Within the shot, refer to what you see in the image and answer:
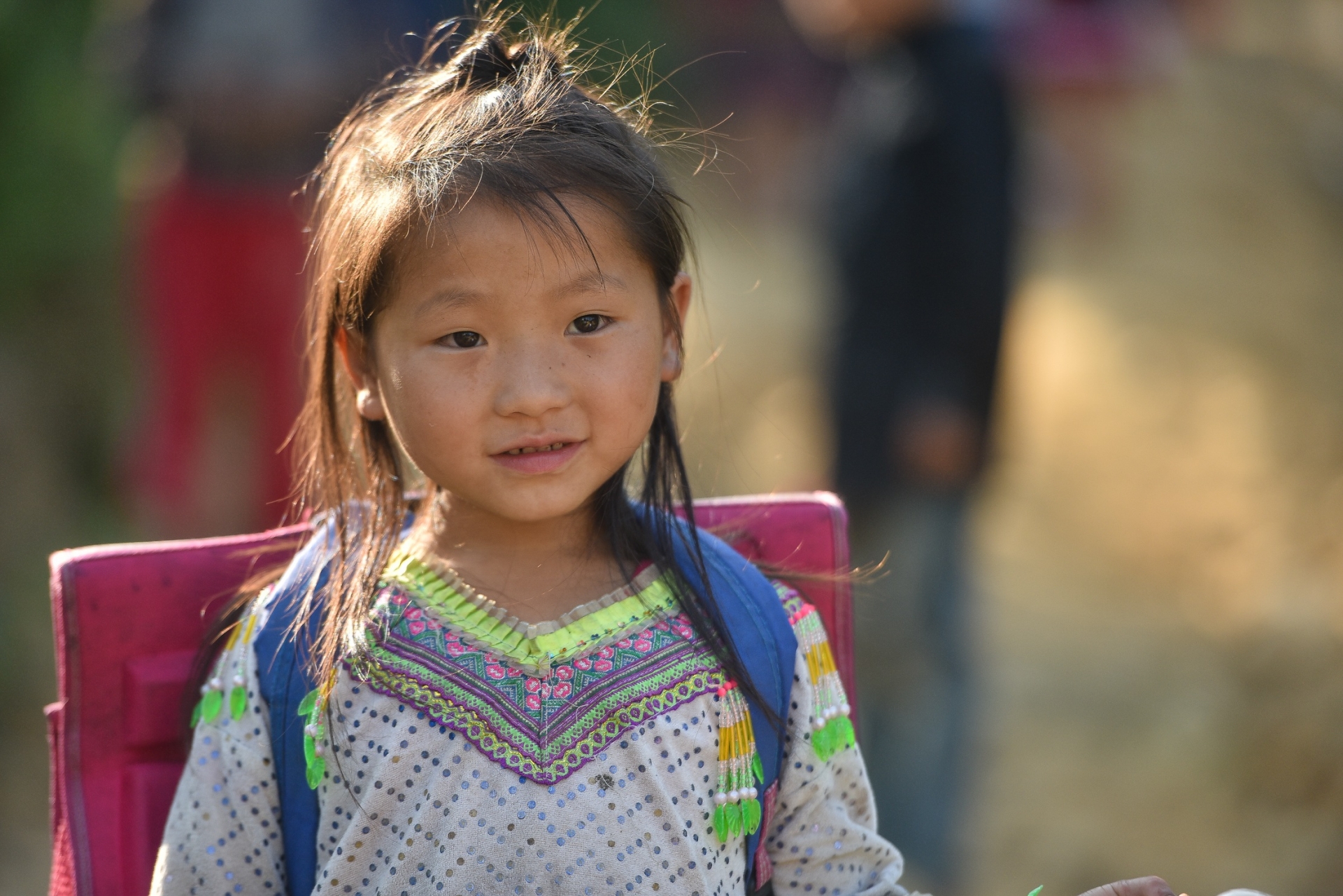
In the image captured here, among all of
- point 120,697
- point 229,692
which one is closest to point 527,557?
point 229,692

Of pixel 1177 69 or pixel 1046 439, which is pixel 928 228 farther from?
pixel 1177 69

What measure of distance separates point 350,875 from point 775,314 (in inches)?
239

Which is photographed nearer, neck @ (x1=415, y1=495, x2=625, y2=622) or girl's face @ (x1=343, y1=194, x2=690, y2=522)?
girl's face @ (x1=343, y1=194, x2=690, y2=522)

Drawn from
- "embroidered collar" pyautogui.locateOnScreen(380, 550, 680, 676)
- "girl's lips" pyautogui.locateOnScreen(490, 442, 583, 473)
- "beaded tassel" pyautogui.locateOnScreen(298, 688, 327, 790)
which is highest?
"girl's lips" pyautogui.locateOnScreen(490, 442, 583, 473)

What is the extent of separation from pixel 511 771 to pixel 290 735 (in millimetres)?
246

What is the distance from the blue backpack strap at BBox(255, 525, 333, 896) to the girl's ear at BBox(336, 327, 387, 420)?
235 mm

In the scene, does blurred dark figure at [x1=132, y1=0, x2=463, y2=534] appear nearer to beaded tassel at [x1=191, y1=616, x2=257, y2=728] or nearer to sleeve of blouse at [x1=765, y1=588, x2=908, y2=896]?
beaded tassel at [x1=191, y1=616, x2=257, y2=728]

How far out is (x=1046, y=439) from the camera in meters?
5.98

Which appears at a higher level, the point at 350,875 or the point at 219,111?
the point at 219,111

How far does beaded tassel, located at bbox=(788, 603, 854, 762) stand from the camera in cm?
138

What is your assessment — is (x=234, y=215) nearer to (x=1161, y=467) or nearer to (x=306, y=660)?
(x=306, y=660)

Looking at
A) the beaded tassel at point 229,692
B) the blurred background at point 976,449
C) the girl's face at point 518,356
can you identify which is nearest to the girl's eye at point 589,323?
the girl's face at point 518,356

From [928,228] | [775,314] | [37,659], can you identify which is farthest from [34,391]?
[775,314]

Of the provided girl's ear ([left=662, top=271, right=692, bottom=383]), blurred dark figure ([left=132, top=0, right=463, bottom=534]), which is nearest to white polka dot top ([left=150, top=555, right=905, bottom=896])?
girl's ear ([left=662, top=271, right=692, bottom=383])
